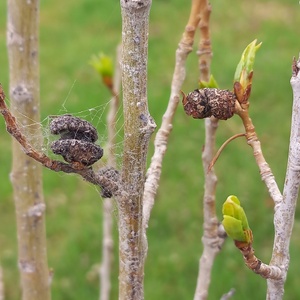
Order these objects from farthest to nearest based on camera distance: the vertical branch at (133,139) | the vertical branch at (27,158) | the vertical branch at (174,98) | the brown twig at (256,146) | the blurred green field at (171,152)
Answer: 1. the blurred green field at (171,152)
2. the vertical branch at (27,158)
3. the vertical branch at (174,98)
4. the brown twig at (256,146)
5. the vertical branch at (133,139)

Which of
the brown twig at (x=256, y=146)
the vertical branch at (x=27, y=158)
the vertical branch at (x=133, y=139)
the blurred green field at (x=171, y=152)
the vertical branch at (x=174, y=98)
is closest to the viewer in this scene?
the vertical branch at (x=133, y=139)

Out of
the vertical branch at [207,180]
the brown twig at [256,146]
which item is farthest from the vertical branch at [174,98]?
the brown twig at [256,146]

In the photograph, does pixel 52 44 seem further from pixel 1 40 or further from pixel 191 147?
pixel 191 147

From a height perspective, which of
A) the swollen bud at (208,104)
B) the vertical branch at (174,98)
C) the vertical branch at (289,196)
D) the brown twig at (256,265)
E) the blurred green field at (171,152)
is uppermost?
the blurred green field at (171,152)

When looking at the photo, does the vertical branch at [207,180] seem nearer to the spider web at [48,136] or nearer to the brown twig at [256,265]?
the spider web at [48,136]

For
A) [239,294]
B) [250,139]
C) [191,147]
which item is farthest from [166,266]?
[250,139]

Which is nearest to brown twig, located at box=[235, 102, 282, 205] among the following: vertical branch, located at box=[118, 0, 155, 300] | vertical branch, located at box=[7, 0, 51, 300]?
vertical branch, located at box=[118, 0, 155, 300]
